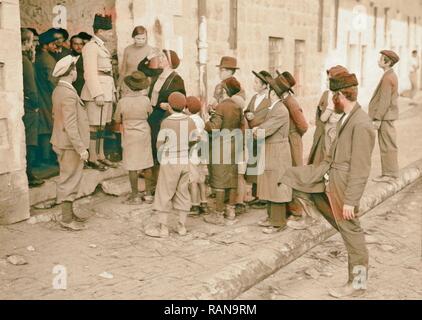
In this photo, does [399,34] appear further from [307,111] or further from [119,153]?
[119,153]

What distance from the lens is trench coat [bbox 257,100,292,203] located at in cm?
600

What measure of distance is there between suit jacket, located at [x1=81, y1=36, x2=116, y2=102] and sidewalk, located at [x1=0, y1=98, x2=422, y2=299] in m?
1.44

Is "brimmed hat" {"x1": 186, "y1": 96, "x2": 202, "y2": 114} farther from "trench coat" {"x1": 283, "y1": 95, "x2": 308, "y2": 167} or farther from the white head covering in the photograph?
the white head covering

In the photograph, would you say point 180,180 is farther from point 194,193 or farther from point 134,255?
point 134,255

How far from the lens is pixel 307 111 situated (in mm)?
14383

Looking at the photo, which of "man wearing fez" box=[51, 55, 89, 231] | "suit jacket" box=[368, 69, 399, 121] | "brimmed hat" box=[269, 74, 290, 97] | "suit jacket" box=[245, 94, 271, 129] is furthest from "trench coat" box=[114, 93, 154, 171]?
"suit jacket" box=[368, 69, 399, 121]

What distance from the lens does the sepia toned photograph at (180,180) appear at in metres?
4.71

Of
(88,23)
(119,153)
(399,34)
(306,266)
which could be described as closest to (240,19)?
(88,23)

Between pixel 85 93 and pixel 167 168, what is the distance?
2.03 m

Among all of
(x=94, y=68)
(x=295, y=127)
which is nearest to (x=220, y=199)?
(x=295, y=127)

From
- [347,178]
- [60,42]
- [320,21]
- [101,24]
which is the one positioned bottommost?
[347,178]

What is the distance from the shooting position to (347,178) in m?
4.62

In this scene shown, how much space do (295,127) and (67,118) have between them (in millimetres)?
2700

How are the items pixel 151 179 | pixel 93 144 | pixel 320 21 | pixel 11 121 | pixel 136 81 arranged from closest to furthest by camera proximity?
1. pixel 11 121
2. pixel 136 81
3. pixel 151 179
4. pixel 93 144
5. pixel 320 21
